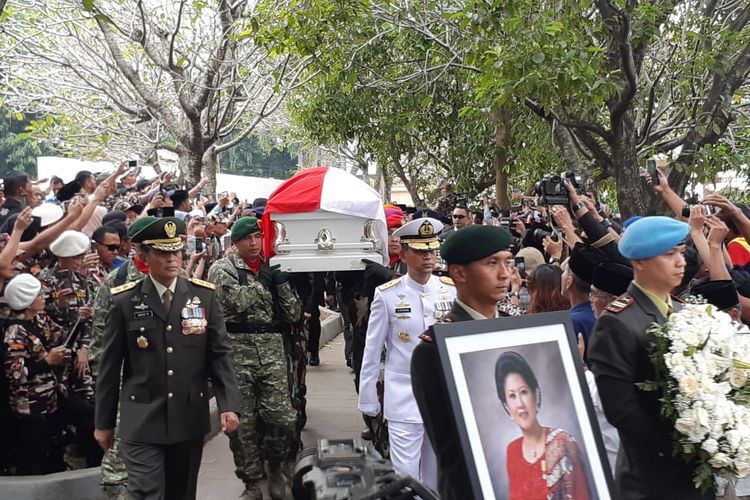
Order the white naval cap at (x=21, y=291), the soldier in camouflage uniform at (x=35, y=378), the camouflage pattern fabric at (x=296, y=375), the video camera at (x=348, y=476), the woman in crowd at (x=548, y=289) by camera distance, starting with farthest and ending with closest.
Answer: the camouflage pattern fabric at (x=296, y=375) < the soldier in camouflage uniform at (x=35, y=378) < the white naval cap at (x=21, y=291) < the woman in crowd at (x=548, y=289) < the video camera at (x=348, y=476)

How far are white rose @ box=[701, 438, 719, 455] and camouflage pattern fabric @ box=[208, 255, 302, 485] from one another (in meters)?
4.13

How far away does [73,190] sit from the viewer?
9766 mm

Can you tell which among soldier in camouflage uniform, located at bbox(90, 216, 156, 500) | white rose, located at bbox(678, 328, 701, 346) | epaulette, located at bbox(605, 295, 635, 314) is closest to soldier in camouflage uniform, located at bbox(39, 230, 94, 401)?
soldier in camouflage uniform, located at bbox(90, 216, 156, 500)

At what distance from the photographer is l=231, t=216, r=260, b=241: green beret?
6.84 m

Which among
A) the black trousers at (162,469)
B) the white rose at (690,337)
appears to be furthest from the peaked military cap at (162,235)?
the white rose at (690,337)

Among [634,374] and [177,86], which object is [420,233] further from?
[177,86]

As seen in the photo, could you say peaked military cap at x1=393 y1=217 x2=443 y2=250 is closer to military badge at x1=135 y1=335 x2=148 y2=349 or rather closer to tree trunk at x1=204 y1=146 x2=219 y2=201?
military badge at x1=135 y1=335 x2=148 y2=349

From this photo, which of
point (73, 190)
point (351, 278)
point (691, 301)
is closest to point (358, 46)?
point (73, 190)

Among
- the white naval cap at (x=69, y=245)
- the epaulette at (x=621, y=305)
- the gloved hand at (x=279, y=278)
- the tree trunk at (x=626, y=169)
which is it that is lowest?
the epaulette at (x=621, y=305)

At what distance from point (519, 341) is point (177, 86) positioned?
14.1 metres

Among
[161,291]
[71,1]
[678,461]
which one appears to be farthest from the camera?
[71,1]

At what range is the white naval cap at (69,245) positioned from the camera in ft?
21.0

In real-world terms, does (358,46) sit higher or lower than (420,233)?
higher

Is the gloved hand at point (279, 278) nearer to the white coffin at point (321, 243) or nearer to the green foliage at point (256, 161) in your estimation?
the white coffin at point (321, 243)
